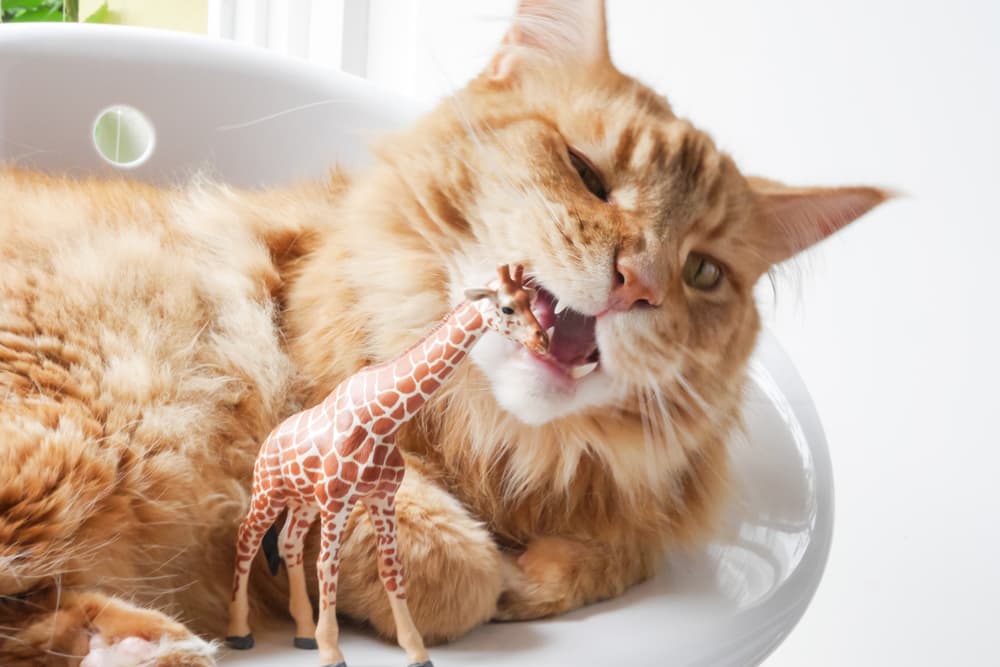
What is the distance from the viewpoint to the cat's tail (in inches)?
44.0

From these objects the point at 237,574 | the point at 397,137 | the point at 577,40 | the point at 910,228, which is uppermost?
the point at 577,40

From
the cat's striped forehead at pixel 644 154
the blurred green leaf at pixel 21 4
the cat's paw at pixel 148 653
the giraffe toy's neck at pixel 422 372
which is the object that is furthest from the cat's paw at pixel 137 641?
the blurred green leaf at pixel 21 4

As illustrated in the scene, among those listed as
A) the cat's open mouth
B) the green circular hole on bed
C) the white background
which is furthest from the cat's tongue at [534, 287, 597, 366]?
the green circular hole on bed

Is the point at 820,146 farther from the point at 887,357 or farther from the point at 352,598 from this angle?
the point at 352,598

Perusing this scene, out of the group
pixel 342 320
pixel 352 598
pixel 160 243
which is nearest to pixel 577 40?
pixel 342 320

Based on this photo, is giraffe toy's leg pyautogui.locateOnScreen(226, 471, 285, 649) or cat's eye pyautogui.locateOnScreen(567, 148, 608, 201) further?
cat's eye pyautogui.locateOnScreen(567, 148, 608, 201)

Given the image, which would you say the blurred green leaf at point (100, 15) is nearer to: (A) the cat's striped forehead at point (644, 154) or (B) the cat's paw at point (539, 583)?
(A) the cat's striped forehead at point (644, 154)

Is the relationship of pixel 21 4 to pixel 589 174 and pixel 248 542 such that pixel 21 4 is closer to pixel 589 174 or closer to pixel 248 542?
pixel 589 174

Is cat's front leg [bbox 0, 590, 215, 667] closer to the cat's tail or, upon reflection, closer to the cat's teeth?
the cat's tail

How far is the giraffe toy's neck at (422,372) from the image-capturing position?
89 cm

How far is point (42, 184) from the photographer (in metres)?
1.51

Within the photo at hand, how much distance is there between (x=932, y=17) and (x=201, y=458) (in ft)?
5.33

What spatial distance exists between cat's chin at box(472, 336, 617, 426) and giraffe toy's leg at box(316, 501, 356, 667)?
24cm

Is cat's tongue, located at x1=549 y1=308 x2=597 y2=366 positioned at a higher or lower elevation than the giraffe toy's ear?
lower
